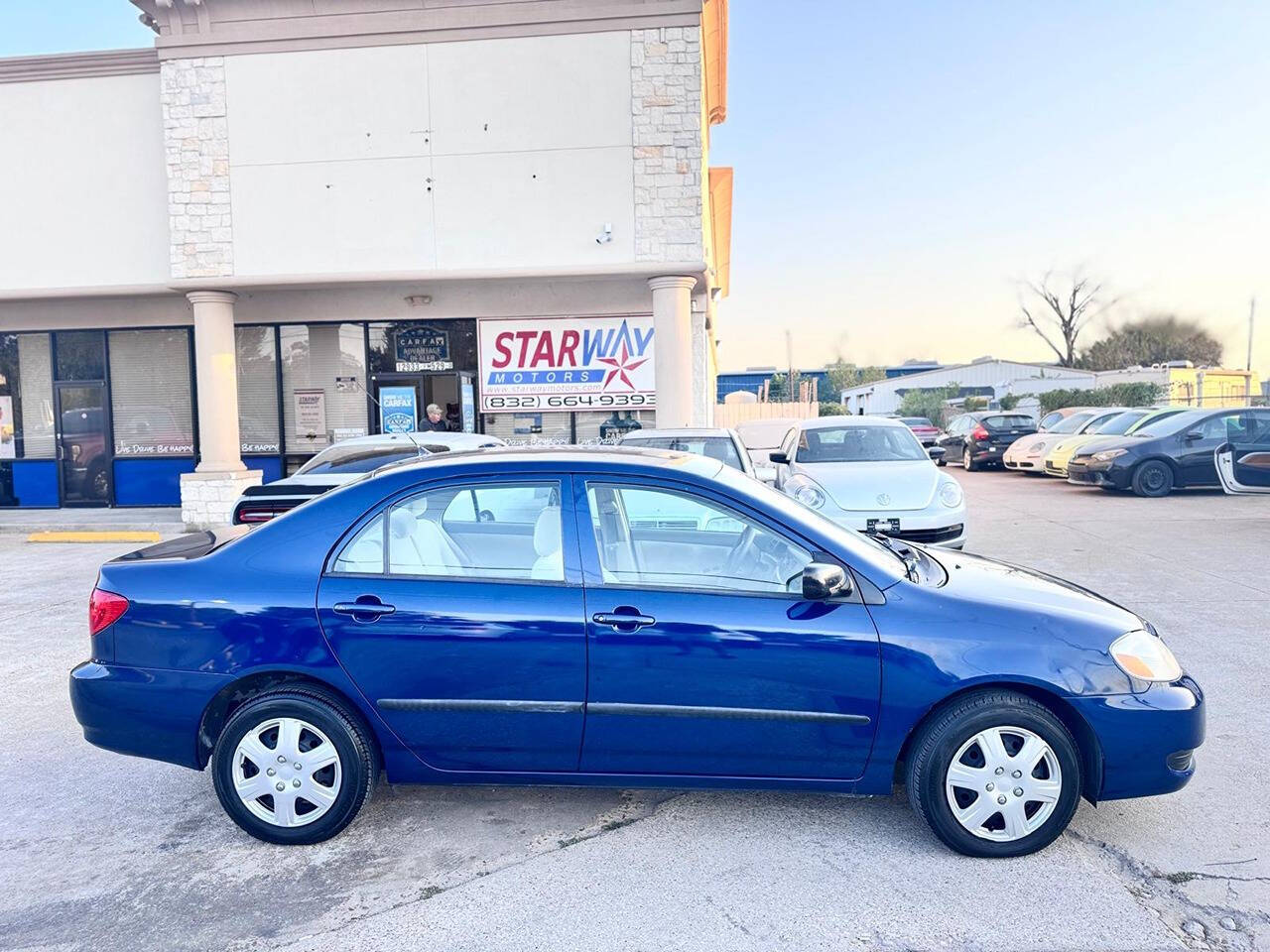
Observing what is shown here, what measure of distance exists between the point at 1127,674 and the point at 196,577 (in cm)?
374

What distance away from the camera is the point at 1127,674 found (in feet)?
11.5

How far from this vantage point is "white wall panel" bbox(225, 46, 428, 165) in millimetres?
13109

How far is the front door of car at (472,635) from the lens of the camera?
359 centimetres

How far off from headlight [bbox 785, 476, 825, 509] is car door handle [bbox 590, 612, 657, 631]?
556 centimetres

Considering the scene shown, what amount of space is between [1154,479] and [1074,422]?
6415 mm

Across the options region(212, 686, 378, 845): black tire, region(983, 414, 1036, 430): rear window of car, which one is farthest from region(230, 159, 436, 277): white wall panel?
region(983, 414, 1036, 430): rear window of car

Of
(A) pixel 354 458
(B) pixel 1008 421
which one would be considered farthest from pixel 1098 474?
(A) pixel 354 458

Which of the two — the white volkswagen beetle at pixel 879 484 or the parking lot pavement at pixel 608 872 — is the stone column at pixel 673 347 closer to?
the white volkswagen beetle at pixel 879 484

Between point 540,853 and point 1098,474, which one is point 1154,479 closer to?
point 1098,474

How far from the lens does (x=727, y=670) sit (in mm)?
3510

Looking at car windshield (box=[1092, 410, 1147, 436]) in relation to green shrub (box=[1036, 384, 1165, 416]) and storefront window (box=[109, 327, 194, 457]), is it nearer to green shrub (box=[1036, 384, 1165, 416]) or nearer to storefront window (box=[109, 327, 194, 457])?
green shrub (box=[1036, 384, 1165, 416])

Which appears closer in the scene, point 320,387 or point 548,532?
point 548,532

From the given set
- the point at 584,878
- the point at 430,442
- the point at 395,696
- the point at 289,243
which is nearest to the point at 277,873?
the point at 395,696

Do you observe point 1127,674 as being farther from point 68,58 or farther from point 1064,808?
point 68,58
